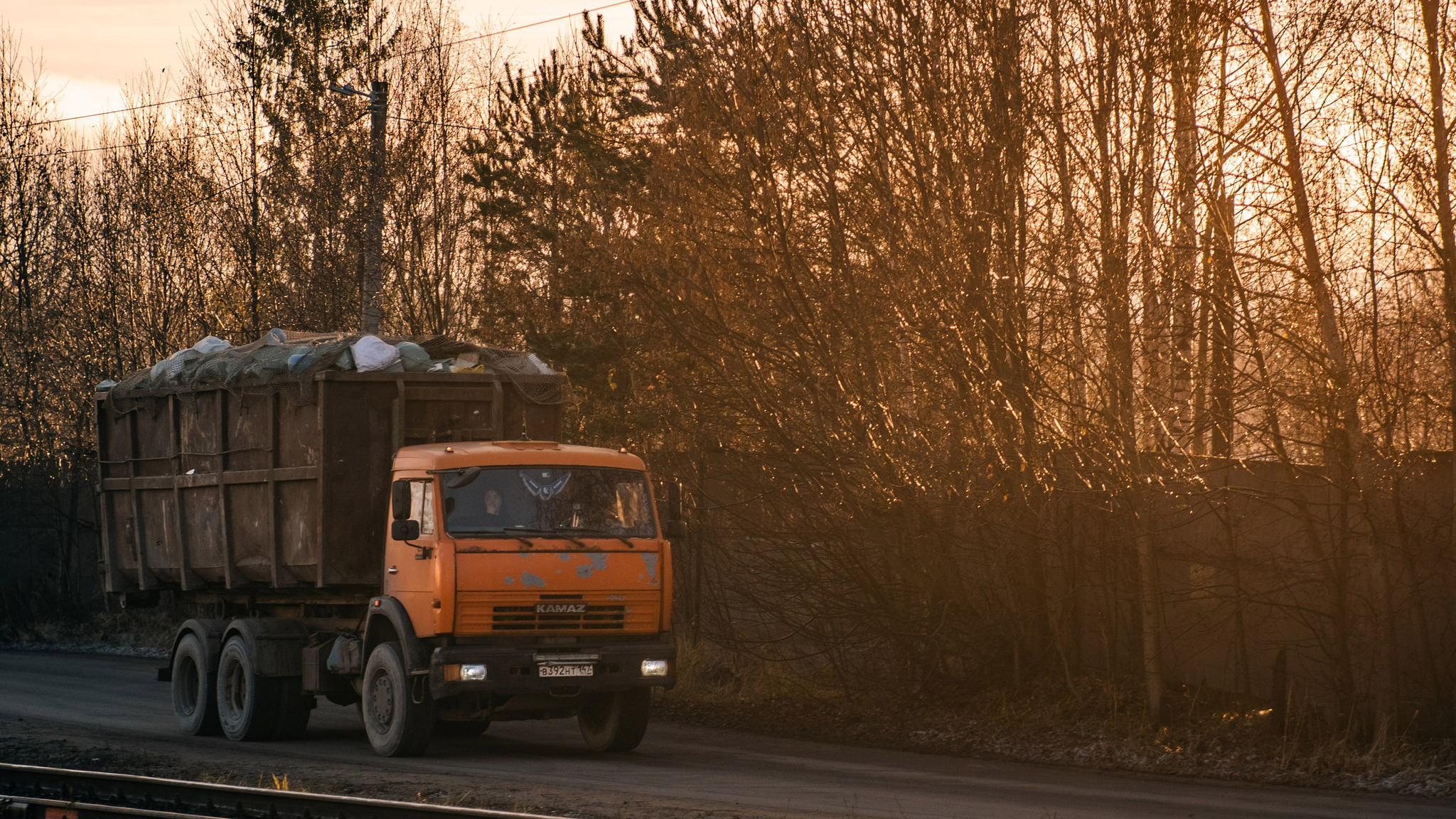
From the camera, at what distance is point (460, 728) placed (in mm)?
14422

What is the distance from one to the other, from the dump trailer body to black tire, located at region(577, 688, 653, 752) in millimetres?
2099

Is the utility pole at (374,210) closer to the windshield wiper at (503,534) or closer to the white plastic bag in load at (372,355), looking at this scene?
the white plastic bag in load at (372,355)

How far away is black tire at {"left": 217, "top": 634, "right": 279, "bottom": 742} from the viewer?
13.5 m

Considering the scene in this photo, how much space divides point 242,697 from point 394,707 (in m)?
2.50

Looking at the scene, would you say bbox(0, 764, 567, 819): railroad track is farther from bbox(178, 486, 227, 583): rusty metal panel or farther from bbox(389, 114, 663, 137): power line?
bbox(389, 114, 663, 137): power line

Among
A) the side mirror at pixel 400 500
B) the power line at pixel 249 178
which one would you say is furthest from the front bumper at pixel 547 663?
the power line at pixel 249 178

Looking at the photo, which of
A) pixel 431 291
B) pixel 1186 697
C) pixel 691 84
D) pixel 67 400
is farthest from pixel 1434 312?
pixel 67 400

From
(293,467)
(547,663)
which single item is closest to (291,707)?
(293,467)

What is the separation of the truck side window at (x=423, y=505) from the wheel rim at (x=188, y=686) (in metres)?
3.96

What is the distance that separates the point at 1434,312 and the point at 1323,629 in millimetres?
2547

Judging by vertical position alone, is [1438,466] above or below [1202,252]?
below

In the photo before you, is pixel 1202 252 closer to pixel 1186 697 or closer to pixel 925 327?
pixel 925 327

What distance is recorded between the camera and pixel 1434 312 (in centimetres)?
1145

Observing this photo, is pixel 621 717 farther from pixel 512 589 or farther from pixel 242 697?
pixel 242 697
